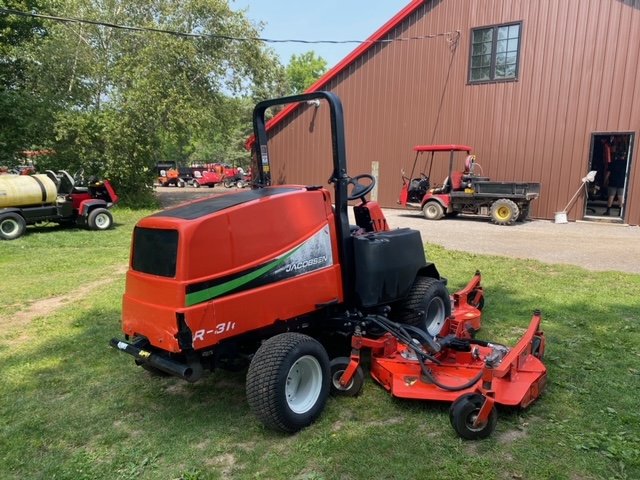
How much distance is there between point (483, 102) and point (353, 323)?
1232 centimetres

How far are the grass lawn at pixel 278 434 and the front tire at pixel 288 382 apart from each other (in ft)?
0.42

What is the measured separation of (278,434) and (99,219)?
987 centimetres

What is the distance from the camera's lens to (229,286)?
2.88m

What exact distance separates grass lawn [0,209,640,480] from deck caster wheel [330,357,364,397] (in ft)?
0.25

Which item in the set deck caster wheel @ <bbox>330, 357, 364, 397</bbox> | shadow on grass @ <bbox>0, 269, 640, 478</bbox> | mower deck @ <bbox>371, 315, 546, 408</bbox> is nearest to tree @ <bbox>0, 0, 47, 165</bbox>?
shadow on grass @ <bbox>0, 269, 640, 478</bbox>

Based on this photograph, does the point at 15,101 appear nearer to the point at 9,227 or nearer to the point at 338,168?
the point at 9,227

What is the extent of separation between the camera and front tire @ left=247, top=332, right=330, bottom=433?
2.79m

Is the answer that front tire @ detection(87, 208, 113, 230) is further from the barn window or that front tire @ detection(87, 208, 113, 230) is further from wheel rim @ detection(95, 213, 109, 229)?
the barn window

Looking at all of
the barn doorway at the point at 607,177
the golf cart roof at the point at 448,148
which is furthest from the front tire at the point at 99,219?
the barn doorway at the point at 607,177

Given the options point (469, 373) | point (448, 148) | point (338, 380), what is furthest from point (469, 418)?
point (448, 148)

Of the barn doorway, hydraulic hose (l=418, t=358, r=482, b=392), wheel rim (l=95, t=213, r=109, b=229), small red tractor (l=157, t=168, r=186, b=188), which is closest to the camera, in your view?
hydraulic hose (l=418, t=358, r=482, b=392)

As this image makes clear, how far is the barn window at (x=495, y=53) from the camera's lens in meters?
13.6

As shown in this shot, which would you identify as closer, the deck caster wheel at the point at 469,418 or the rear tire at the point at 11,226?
the deck caster wheel at the point at 469,418

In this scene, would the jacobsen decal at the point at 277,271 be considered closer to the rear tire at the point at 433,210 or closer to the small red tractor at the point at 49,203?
the small red tractor at the point at 49,203
